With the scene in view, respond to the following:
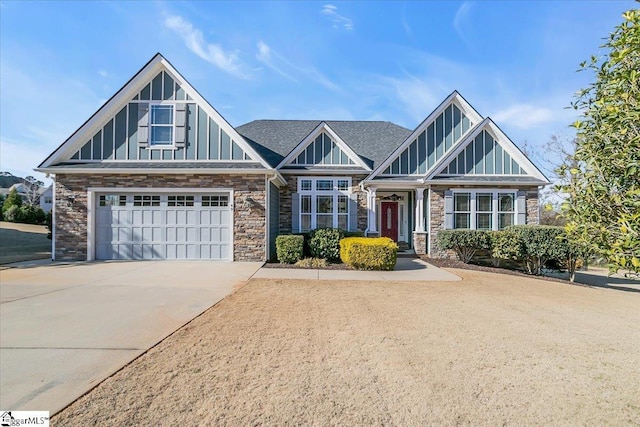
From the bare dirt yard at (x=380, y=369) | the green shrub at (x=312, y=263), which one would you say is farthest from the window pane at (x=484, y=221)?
the bare dirt yard at (x=380, y=369)

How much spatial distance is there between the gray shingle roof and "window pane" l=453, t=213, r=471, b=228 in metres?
4.41

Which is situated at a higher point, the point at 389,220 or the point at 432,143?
the point at 432,143

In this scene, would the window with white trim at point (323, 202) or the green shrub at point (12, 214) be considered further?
the green shrub at point (12, 214)

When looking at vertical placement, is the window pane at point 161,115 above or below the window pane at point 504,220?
above

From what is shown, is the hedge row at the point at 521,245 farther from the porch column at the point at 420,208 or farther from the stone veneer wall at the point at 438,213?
the porch column at the point at 420,208

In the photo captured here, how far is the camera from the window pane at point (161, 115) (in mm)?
11961

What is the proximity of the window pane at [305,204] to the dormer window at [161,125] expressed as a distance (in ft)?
18.9

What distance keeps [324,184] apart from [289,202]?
1.79m

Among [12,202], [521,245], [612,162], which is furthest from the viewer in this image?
[12,202]

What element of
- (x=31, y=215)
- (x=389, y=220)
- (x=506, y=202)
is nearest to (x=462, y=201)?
(x=506, y=202)

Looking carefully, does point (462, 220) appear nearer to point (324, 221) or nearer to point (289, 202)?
point (324, 221)

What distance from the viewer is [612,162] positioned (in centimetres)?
264

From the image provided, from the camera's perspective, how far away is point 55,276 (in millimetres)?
8906

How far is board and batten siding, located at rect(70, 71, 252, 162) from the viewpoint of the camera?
11.9 m
